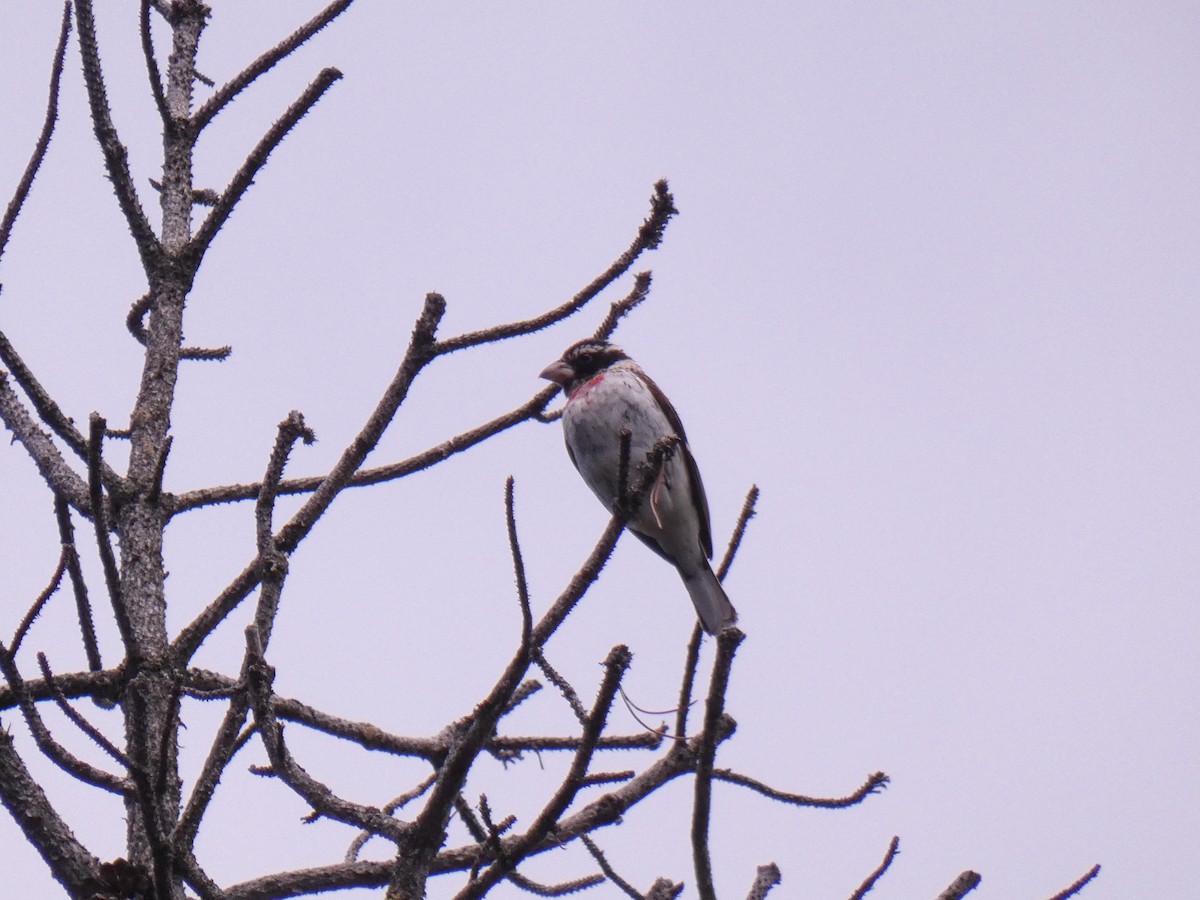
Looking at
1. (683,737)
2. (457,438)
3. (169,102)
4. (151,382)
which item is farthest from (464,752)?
(169,102)

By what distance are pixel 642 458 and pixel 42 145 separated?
3.43 metres

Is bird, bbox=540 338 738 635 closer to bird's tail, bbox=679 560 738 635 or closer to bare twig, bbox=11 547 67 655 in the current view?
bird's tail, bbox=679 560 738 635

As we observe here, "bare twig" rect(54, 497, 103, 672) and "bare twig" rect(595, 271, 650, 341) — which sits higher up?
"bare twig" rect(595, 271, 650, 341)

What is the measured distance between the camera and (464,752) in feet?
Answer: 6.76

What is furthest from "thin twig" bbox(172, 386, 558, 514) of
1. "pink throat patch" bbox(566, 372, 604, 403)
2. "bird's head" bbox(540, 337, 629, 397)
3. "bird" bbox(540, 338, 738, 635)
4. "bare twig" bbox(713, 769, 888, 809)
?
"bird's head" bbox(540, 337, 629, 397)

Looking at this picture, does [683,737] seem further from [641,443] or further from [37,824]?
[641,443]

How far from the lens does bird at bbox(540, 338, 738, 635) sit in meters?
6.03

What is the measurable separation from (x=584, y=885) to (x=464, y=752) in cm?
108

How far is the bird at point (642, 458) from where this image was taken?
19.8 ft

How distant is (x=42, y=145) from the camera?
306 centimetres

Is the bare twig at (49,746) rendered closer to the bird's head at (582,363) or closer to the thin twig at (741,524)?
the thin twig at (741,524)

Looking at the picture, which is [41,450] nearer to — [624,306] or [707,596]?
[624,306]

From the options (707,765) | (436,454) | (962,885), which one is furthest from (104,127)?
(962,885)

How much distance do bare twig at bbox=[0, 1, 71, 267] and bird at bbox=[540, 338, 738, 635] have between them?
124 inches
